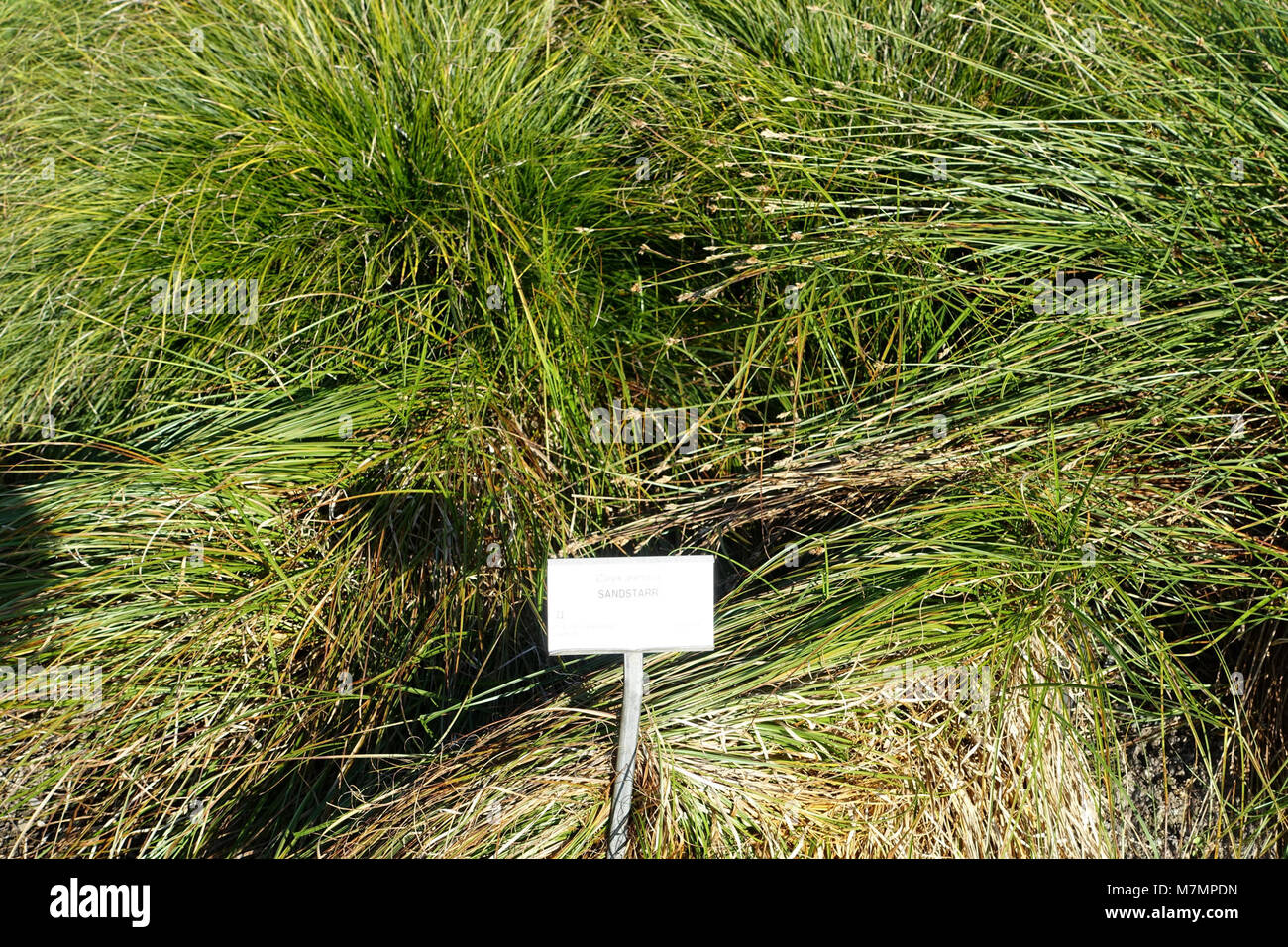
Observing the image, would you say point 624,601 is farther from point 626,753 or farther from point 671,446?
point 671,446

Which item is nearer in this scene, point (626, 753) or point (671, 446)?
point (626, 753)

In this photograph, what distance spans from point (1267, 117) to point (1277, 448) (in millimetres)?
792

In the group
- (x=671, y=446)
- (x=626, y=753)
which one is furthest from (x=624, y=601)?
(x=671, y=446)

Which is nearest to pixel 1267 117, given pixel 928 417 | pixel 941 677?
pixel 928 417

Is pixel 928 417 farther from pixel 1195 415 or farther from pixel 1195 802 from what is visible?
pixel 1195 802

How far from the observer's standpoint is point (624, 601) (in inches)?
53.9

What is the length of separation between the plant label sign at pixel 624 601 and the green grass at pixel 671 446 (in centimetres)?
31

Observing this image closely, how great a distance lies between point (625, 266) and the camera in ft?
7.63

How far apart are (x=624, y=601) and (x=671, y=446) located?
2.69ft

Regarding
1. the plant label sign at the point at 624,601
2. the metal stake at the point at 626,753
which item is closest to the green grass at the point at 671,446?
the metal stake at the point at 626,753

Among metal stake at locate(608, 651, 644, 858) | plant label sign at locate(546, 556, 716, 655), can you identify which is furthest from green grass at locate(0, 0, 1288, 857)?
plant label sign at locate(546, 556, 716, 655)

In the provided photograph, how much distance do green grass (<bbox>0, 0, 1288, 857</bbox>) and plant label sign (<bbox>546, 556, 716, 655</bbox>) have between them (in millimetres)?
312

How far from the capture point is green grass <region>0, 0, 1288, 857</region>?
5.42 ft

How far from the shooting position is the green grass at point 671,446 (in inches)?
65.1
